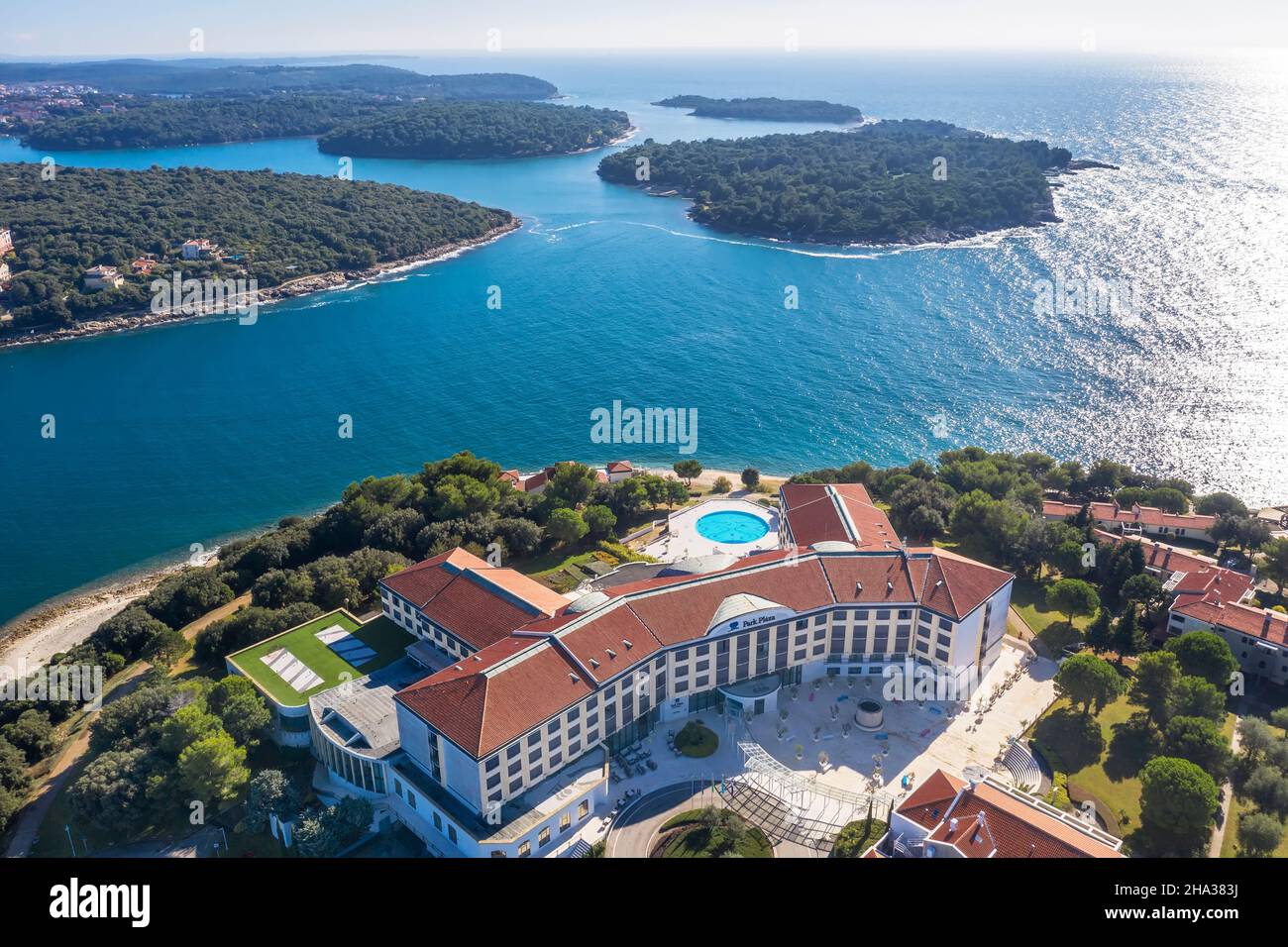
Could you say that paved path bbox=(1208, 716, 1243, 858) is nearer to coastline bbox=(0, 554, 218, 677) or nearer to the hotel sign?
the hotel sign

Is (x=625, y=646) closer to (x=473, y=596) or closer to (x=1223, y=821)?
(x=473, y=596)

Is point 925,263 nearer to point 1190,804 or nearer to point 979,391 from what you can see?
point 979,391

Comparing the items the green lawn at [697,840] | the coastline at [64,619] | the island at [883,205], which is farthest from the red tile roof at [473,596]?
the island at [883,205]

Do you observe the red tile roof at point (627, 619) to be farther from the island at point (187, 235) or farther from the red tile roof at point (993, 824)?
the island at point (187, 235)

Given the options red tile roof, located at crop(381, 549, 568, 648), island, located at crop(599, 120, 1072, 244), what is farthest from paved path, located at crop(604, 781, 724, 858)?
island, located at crop(599, 120, 1072, 244)

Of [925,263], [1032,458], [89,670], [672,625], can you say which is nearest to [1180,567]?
[1032,458]

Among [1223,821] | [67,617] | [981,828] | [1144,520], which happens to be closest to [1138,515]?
[1144,520]
